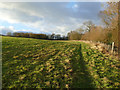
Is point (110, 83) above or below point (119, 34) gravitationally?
below

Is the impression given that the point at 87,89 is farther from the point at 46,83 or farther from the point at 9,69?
the point at 9,69

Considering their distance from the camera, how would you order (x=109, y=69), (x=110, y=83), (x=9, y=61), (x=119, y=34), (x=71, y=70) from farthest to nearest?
(x=119, y=34), (x=9, y=61), (x=109, y=69), (x=71, y=70), (x=110, y=83)

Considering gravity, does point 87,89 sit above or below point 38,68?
below

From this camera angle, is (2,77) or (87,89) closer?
(87,89)

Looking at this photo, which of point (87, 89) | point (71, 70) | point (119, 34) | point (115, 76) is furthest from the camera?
point (119, 34)

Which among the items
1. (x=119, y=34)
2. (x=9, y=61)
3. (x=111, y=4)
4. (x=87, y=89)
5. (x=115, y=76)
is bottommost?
(x=87, y=89)

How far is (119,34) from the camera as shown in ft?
44.2

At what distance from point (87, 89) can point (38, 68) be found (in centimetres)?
426

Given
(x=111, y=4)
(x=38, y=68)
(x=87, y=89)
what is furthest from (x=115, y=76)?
(x=111, y=4)

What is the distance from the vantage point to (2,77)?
6.23m

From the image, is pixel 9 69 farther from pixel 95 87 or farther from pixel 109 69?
pixel 109 69

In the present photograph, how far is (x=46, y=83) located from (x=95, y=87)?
3.40 metres

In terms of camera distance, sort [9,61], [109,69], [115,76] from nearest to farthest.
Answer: [115,76] → [109,69] → [9,61]

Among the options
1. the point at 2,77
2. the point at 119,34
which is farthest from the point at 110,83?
the point at 119,34
